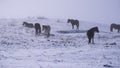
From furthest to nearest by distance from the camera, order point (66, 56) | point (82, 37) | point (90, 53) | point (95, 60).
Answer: point (82, 37) < point (90, 53) < point (66, 56) < point (95, 60)

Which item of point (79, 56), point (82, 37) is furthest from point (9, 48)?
point (82, 37)

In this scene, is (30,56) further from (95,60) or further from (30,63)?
(95,60)

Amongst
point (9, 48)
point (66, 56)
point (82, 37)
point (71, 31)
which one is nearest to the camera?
point (66, 56)

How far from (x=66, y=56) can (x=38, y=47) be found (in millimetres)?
6154

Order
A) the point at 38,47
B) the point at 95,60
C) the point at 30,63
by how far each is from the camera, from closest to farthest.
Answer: the point at 30,63
the point at 95,60
the point at 38,47

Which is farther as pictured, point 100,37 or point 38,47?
point 100,37

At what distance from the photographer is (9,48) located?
25672 millimetres

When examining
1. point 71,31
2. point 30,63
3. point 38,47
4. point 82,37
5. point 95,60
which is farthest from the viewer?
point 71,31

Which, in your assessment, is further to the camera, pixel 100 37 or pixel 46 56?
pixel 100 37

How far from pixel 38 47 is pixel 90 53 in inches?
251

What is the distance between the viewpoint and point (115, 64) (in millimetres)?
19109

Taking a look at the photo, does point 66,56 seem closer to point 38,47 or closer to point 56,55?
point 56,55

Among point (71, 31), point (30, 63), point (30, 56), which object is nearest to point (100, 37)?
point (71, 31)

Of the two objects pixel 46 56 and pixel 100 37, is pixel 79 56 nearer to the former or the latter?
pixel 46 56
